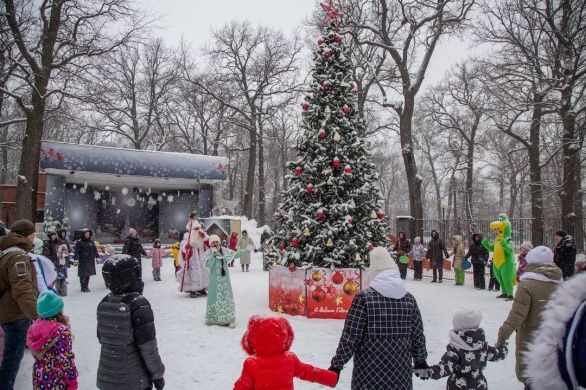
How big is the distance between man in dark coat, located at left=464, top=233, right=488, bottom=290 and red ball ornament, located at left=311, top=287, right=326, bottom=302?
6.14m

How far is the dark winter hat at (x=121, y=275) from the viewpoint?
3.62m

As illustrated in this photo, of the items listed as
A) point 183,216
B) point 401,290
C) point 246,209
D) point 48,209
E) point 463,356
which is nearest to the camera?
point 401,290

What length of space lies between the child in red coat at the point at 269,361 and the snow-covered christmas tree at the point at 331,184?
627 centimetres

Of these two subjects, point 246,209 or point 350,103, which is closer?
point 350,103

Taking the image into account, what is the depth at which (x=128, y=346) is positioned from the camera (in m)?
3.54

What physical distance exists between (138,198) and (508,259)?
23.4 metres

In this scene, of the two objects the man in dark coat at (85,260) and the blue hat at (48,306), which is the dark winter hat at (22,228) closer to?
the blue hat at (48,306)

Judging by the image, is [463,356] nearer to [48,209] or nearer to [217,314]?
[217,314]

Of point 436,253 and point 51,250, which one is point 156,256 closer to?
point 51,250

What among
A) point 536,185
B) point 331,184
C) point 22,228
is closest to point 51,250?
point 22,228

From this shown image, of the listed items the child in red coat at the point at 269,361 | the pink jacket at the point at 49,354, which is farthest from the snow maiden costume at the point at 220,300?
the child in red coat at the point at 269,361

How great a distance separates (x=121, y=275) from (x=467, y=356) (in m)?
2.99

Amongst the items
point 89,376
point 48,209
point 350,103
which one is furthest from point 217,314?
point 48,209

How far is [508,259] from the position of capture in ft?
36.2
